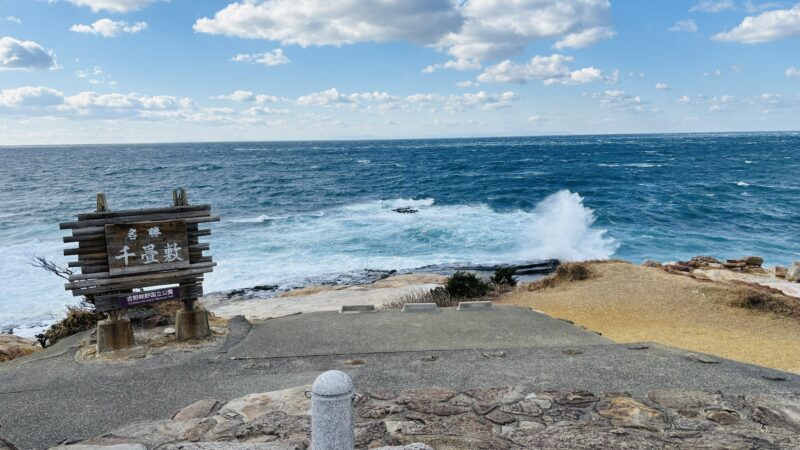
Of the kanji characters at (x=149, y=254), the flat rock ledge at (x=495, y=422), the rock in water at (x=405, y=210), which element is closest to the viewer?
the flat rock ledge at (x=495, y=422)

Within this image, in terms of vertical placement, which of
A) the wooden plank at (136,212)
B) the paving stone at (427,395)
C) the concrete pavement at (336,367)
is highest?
the wooden plank at (136,212)

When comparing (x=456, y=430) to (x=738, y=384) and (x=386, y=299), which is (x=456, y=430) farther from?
(x=386, y=299)

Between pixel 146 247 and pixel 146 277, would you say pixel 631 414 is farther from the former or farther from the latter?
pixel 146 247

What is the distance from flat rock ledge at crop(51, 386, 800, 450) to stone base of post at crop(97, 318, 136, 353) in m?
2.63

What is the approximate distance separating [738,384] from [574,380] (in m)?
1.71

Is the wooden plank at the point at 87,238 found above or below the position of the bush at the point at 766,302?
above

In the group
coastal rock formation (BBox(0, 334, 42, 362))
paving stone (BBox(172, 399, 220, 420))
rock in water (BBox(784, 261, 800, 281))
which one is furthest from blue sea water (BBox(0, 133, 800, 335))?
paving stone (BBox(172, 399, 220, 420))

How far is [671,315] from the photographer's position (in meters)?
11.5

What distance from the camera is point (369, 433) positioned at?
4.61 m

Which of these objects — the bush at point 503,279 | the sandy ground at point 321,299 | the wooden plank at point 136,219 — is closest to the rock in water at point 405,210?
the sandy ground at point 321,299

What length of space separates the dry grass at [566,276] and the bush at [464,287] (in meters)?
2.17

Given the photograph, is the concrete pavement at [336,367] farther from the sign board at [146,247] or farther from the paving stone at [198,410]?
the sign board at [146,247]

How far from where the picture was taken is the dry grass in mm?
15053

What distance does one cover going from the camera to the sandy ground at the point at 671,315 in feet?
30.5
